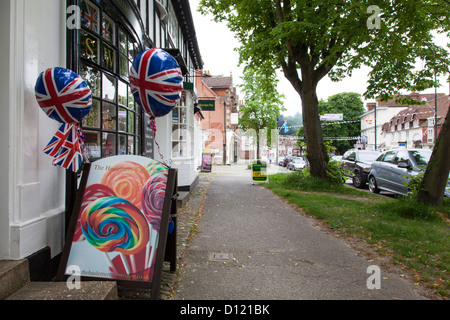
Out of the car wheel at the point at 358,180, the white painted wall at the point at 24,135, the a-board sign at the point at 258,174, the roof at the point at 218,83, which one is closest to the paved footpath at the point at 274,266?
the white painted wall at the point at 24,135

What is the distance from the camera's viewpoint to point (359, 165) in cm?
1327

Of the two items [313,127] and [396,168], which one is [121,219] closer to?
[396,168]

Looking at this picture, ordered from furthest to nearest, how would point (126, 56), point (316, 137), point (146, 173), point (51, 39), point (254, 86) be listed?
point (254, 86)
point (316, 137)
point (126, 56)
point (51, 39)
point (146, 173)

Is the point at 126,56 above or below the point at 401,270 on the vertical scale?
above

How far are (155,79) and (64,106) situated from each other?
886 mm

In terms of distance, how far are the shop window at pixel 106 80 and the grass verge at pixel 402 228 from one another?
4421mm

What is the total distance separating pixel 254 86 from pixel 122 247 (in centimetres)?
3520

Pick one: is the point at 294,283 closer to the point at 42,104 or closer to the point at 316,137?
the point at 42,104

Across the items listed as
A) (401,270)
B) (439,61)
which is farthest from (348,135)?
(401,270)

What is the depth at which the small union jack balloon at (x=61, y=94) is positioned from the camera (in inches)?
104

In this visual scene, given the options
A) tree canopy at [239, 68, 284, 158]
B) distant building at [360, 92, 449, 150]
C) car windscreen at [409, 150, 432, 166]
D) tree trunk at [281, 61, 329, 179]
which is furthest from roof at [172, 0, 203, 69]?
distant building at [360, 92, 449, 150]

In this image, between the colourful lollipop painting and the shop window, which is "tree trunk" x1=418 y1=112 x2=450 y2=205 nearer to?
the colourful lollipop painting

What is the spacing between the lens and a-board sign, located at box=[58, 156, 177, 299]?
266 centimetres
